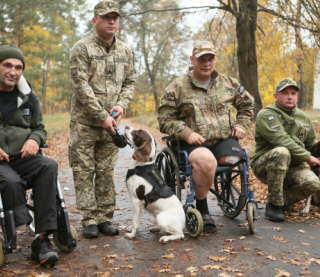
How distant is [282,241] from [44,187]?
102 inches

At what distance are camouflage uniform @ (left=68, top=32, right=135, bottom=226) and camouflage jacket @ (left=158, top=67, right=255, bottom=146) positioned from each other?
600 millimetres

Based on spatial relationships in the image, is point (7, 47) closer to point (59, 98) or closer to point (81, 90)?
point (81, 90)

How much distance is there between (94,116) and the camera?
3840 mm

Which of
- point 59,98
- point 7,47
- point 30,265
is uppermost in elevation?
point 59,98

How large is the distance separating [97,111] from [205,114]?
1.35 metres

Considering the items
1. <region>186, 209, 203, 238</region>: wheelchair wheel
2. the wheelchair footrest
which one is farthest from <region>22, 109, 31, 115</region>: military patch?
<region>186, 209, 203, 238</region>: wheelchair wheel

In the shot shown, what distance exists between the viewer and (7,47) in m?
3.39

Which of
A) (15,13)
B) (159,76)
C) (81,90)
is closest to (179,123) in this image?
(81,90)

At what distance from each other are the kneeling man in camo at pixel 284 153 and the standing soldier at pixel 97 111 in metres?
2.07

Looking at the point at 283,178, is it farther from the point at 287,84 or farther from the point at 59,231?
the point at 59,231

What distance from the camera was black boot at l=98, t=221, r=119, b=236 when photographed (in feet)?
13.0

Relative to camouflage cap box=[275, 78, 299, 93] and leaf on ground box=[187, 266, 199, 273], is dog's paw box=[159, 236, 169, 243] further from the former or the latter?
camouflage cap box=[275, 78, 299, 93]

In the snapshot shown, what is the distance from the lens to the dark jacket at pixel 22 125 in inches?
131

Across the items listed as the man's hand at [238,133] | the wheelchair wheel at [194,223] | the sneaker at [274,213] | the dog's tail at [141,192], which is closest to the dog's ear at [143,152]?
the dog's tail at [141,192]
